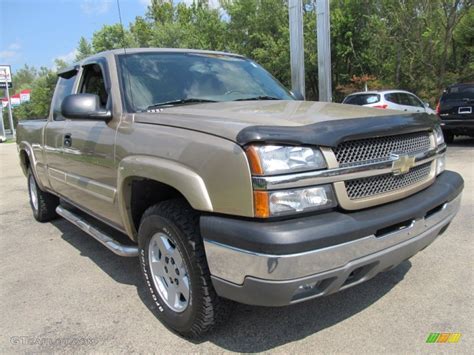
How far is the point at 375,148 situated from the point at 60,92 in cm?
381

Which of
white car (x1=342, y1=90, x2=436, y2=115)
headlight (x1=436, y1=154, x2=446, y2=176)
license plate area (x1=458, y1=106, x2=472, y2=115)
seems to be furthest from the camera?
white car (x1=342, y1=90, x2=436, y2=115)

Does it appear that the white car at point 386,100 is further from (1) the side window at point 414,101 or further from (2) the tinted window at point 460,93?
(2) the tinted window at point 460,93

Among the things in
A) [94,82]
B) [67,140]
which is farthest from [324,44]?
[67,140]

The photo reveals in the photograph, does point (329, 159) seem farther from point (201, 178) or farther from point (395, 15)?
point (395, 15)

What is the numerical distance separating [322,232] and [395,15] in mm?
25073

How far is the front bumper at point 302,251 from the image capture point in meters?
2.11

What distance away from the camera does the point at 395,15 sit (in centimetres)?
2406

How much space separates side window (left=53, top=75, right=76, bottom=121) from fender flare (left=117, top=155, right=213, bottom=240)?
1894 mm

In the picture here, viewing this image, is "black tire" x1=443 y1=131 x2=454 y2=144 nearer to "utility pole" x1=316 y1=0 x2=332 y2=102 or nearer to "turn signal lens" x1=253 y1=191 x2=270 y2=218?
"utility pole" x1=316 y1=0 x2=332 y2=102

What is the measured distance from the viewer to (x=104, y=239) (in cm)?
368

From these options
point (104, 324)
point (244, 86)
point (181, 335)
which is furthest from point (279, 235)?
point (244, 86)

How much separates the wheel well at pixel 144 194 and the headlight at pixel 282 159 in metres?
0.92

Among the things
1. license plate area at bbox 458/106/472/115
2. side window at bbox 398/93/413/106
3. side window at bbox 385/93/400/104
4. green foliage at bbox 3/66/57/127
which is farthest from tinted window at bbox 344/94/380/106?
green foliage at bbox 3/66/57/127

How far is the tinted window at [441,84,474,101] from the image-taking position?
11.8 meters
